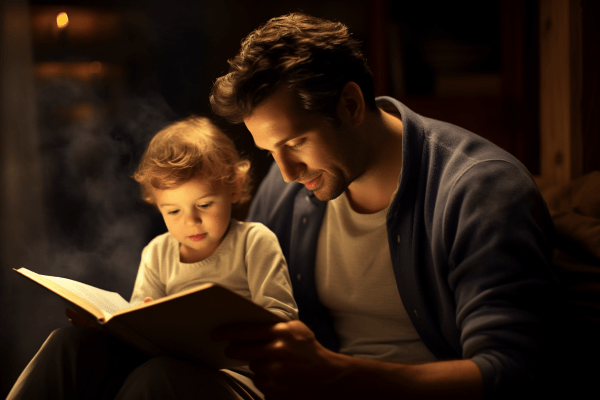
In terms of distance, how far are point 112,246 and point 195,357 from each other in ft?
3.75

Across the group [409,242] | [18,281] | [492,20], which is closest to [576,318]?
[409,242]

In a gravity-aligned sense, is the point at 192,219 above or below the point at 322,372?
above

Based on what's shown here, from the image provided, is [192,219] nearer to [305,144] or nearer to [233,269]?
[233,269]

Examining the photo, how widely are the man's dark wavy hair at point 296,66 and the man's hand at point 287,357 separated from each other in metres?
0.55

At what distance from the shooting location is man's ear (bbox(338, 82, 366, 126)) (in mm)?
1201

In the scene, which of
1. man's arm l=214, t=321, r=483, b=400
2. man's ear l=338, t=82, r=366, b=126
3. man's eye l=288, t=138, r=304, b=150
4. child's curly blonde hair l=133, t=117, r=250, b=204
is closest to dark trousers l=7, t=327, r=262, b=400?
man's arm l=214, t=321, r=483, b=400

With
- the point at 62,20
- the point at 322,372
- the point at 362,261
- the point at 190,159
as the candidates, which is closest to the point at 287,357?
the point at 322,372

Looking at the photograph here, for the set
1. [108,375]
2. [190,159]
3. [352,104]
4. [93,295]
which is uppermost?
[352,104]

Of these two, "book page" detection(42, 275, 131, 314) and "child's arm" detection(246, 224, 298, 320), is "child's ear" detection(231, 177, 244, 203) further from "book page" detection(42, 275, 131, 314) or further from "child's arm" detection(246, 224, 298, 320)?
"book page" detection(42, 275, 131, 314)

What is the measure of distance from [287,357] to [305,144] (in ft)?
1.77

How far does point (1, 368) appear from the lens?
5.90 ft

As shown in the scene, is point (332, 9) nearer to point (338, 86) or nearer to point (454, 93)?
point (454, 93)

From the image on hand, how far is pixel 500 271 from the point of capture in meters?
0.90

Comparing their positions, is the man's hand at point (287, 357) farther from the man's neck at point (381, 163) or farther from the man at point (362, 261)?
the man's neck at point (381, 163)
